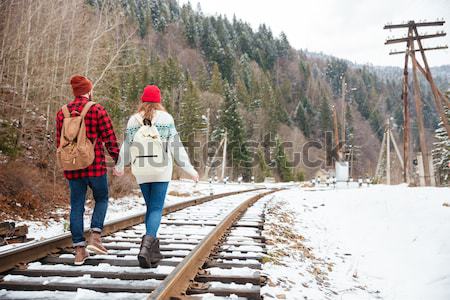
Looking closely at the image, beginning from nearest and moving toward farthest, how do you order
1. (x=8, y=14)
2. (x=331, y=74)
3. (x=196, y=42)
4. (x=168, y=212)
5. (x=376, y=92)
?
(x=168, y=212) < (x=8, y=14) < (x=196, y=42) < (x=376, y=92) < (x=331, y=74)

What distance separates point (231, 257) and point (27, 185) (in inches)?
252

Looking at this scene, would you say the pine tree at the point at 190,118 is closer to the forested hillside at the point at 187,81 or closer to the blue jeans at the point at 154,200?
the forested hillside at the point at 187,81

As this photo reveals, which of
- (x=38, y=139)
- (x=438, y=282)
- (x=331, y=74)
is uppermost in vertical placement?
(x=331, y=74)

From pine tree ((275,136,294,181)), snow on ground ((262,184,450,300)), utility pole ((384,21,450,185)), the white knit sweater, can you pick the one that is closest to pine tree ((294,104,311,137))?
pine tree ((275,136,294,181))

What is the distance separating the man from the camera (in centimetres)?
382

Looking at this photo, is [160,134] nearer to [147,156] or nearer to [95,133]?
[147,156]

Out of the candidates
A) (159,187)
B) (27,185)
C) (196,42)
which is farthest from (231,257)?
(196,42)

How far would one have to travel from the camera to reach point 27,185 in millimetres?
8555

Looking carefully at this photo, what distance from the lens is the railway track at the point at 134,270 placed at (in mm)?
2945

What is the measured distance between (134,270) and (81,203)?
0.99 metres

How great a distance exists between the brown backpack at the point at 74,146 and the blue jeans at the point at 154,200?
0.66 meters

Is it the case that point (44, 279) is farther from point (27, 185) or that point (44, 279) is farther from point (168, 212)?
point (27, 185)

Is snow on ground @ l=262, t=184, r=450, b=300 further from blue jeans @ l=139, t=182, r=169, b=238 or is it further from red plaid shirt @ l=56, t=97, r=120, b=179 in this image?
red plaid shirt @ l=56, t=97, r=120, b=179

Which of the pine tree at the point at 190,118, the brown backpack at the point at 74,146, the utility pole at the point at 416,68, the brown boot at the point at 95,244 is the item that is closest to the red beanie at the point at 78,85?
the brown backpack at the point at 74,146
